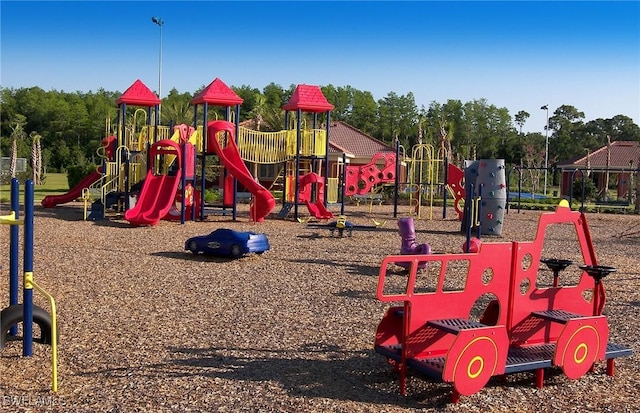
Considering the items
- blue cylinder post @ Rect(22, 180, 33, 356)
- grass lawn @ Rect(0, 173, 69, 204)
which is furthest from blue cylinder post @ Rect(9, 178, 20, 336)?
grass lawn @ Rect(0, 173, 69, 204)

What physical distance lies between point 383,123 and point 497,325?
239 feet

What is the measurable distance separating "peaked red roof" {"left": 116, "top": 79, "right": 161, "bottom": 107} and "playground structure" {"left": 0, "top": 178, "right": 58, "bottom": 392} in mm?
17139

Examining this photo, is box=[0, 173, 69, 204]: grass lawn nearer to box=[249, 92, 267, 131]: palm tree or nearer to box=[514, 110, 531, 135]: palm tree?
box=[249, 92, 267, 131]: palm tree

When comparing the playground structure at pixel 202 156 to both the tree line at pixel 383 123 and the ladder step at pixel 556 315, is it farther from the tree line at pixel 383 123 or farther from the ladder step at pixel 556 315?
the tree line at pixel 383 123

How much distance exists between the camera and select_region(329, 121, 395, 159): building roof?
43.9m

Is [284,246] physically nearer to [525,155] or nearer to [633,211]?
[633,211]

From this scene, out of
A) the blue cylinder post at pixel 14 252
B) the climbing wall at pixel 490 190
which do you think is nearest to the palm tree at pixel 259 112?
the climbing wall at pixel 490 190

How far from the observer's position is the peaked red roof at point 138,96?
22.4m

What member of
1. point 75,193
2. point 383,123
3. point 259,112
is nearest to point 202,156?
point 75,193

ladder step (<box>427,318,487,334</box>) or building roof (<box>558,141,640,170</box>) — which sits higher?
building roof (<box>558,141,640,170</box>)

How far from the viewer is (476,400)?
198 inches

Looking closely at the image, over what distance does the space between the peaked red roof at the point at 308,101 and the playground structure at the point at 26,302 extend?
1603 centimetres

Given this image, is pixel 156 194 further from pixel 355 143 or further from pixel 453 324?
pixel 355 143

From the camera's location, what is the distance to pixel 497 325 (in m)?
5.59
